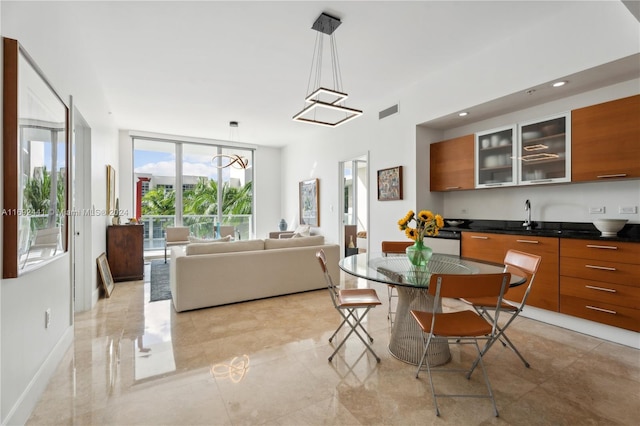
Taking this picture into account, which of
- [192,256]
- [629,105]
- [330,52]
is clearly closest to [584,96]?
[629,105]

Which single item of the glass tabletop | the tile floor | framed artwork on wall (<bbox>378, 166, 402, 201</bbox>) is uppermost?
framed artwork on wall (<bbox>378, 166, 402, 201</bbox>)

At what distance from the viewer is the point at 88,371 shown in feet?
7.46

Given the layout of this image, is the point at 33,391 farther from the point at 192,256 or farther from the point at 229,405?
the point at 192,256

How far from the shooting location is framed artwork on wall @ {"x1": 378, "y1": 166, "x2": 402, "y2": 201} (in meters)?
4.84

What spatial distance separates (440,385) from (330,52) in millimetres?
3548

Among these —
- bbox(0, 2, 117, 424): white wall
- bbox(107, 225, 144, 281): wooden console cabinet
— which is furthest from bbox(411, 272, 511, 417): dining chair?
bbox(107, 225, 144, 281): wooden console cabinet

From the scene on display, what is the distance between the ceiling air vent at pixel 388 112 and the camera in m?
4.95

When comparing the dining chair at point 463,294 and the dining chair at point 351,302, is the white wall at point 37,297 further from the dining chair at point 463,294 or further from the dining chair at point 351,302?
the dining chair at point 463,294

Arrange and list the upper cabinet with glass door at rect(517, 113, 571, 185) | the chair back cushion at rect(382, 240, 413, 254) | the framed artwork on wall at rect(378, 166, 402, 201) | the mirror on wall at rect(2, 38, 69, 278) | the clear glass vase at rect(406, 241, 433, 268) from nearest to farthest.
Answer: the mirror on wall at rect(2, 38, 69, 278), the clear glass vase at rect(406, 241, 433, 268), the upper cabinet with glass door at rect(517, 113, 571, 185), the chair back cushion at rect(382, 240, 413, 254), the framed artwork on wall at rect(378, 166, 402, 201)

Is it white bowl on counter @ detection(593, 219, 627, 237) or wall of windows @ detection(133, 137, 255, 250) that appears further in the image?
wall of windows @ detection(133, 137, 255, 250)

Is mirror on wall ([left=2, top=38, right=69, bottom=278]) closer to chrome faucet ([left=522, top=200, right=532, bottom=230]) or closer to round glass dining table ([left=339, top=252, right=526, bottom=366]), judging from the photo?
round glass dining table ([left=339, top=252, right=526, bottom=366])

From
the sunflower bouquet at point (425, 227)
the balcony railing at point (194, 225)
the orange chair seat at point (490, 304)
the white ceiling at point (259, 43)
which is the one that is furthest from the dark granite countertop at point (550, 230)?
the balcony railing at point (194, 225)

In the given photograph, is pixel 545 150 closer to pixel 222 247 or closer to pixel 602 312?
pixel 602 312

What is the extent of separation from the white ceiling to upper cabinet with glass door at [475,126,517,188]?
3.51 feet
